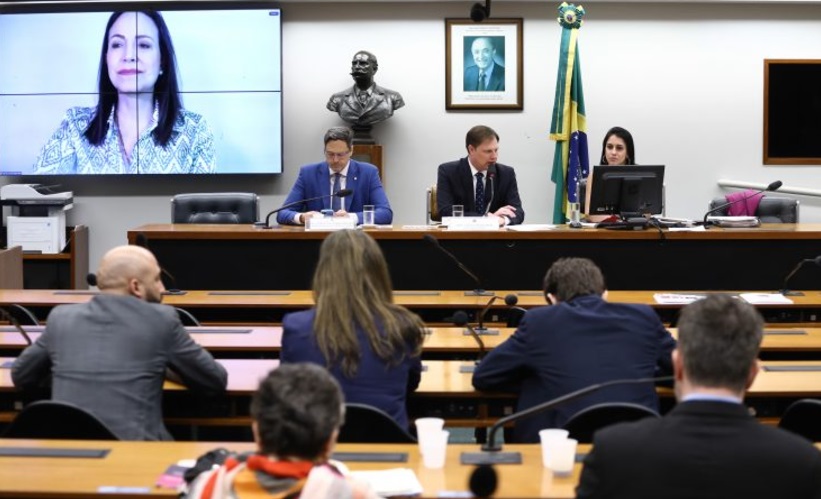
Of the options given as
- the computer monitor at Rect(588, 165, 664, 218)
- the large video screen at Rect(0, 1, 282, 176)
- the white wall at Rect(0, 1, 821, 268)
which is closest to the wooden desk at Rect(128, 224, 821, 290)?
the computer monitor at Rect(588, 165, 664, 218)

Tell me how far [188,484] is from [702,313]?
1.23 meters

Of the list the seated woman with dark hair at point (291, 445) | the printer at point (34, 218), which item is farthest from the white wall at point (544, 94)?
the seated woman with dark hair at point (291, 445)

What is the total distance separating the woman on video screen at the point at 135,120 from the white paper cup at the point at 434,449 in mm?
6614

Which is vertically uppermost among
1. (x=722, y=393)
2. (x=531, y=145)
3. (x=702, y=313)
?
(x=531, y=145)

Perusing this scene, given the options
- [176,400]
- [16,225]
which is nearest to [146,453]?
[176,400]

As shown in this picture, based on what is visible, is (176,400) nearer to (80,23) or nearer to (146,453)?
(146,453)

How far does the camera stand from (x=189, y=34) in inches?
357

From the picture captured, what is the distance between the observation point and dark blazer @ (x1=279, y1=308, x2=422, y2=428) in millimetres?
3426

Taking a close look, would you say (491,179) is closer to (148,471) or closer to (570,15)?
(570,15)

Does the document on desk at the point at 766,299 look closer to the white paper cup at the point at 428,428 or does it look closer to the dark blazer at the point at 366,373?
the dark blazer at the point at 366,373

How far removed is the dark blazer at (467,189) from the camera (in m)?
7.46

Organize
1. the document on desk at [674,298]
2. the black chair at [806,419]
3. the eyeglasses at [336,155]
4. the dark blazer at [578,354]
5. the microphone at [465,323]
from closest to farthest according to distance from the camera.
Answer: the black chair at [806,419], the dark blazer at [578,354], the microphone at [465,323], the document on desk at [674,298], the eyeglasses at [336,155]

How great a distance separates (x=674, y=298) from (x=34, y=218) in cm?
561

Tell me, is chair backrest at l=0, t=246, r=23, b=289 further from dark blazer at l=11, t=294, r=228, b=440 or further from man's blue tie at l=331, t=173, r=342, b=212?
dark blazer at l=11, t=294, r=228, b=440
